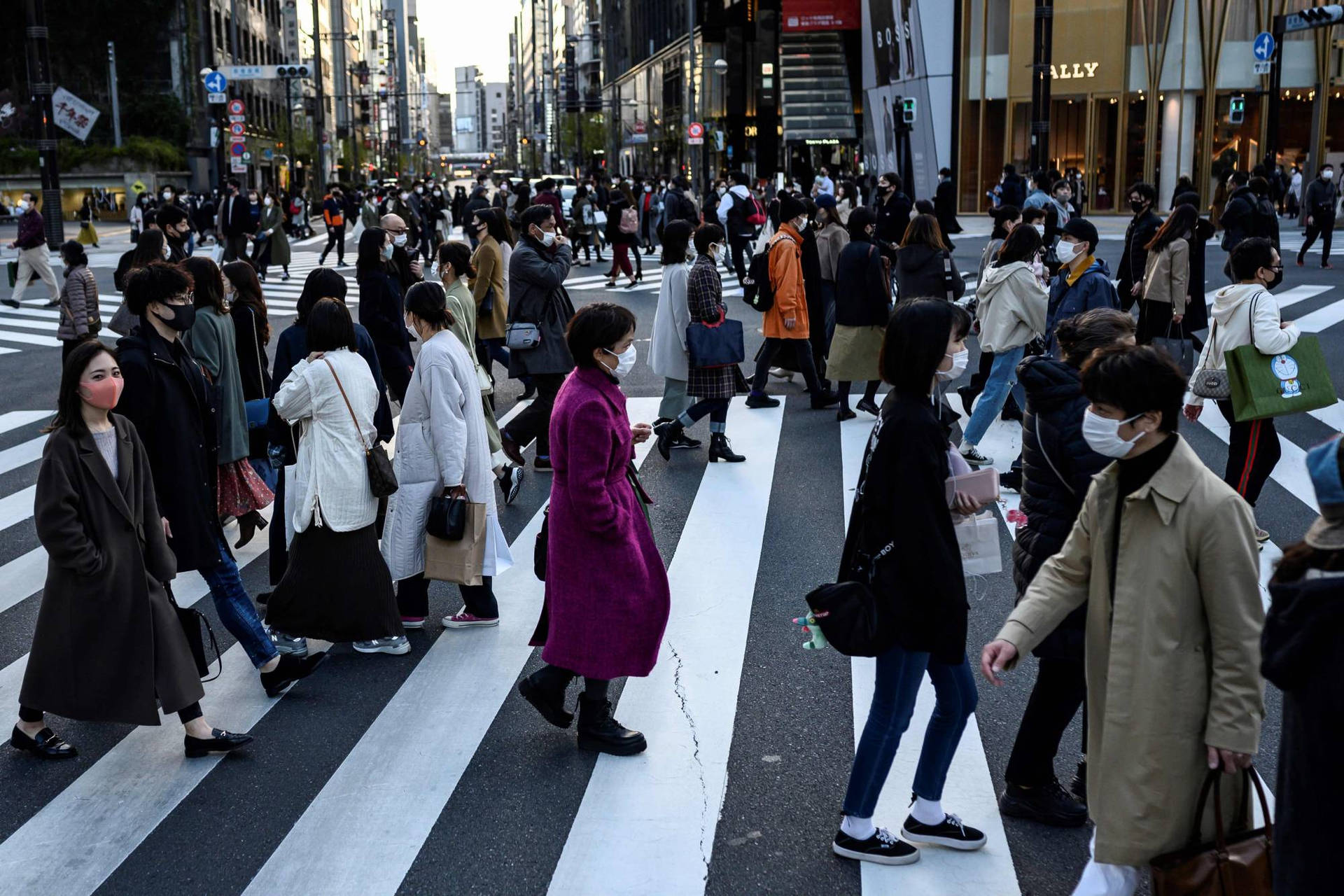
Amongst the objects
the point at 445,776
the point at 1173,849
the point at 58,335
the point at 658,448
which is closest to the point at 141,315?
the point at 445,776

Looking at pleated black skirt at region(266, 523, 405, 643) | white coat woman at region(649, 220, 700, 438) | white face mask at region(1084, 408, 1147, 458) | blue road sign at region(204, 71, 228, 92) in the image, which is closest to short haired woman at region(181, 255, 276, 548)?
pleated black skirt at region(266, 523, 405, 643)

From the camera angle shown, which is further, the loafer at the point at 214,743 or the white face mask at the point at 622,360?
the loafer at the point at 214,743

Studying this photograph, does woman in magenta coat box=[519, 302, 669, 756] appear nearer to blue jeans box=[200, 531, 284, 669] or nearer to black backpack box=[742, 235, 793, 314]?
blue jeans box=[200, 531, 284, 669]

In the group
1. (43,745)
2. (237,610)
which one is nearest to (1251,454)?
(237,610)

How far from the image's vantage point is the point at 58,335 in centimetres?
1336

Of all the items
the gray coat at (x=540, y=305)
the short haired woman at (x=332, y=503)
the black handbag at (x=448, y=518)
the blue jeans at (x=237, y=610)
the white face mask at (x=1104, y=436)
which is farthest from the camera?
the gray coat at (x=540, y=305)

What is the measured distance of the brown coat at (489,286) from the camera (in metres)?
10.8

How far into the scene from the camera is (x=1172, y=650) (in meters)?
3.19

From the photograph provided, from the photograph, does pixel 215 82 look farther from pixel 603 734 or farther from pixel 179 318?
pixel 603 734

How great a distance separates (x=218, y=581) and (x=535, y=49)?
20208cm

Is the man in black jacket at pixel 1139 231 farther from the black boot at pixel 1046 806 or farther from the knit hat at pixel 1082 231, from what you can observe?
the black boot at pixel 1046 806

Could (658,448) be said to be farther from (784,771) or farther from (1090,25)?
(1090,25)

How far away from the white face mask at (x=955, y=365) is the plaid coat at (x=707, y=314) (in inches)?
178

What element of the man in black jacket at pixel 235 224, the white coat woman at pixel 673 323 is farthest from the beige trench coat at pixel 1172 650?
the man in black jacket at pixel 235 224
